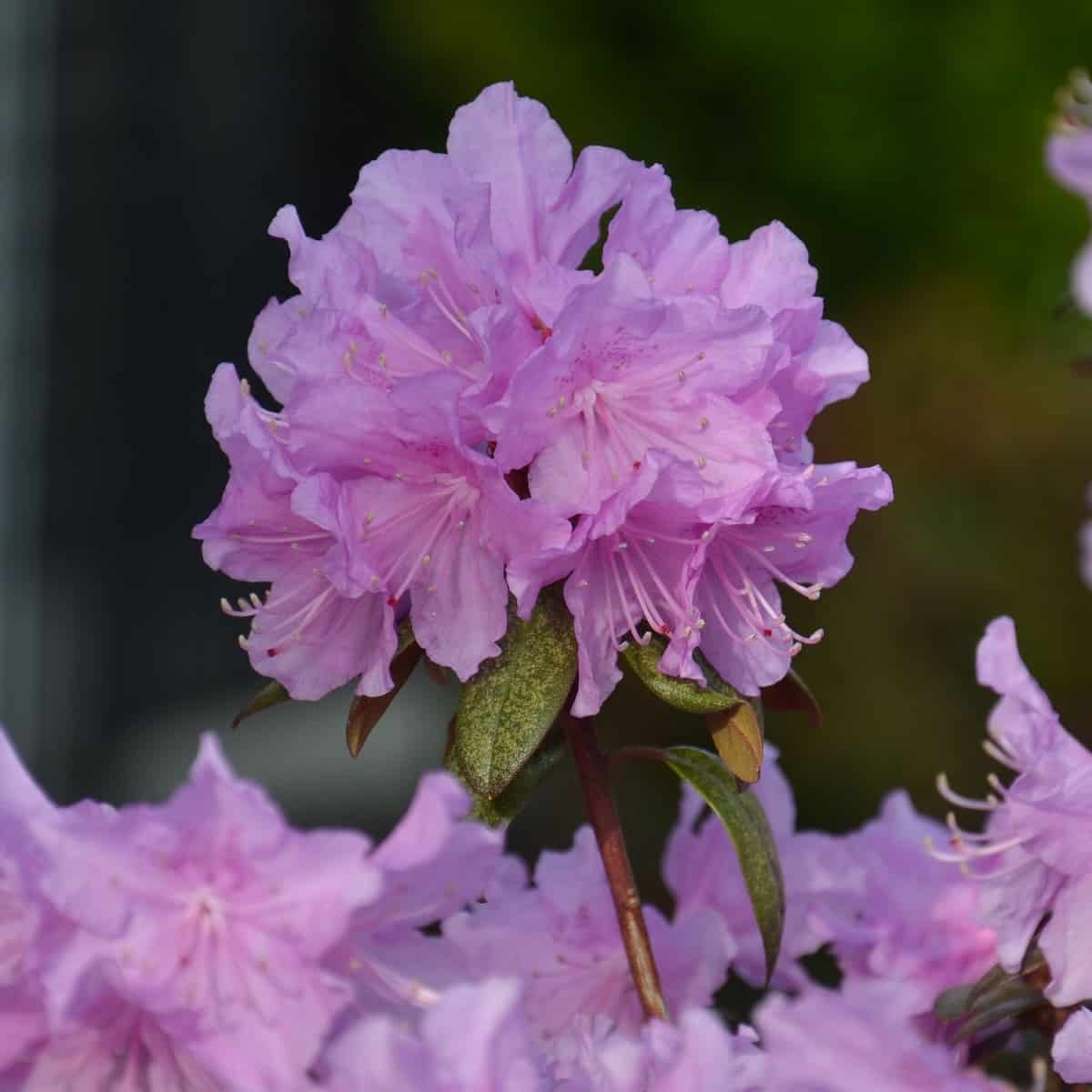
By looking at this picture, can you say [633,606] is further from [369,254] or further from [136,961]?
[136,961]

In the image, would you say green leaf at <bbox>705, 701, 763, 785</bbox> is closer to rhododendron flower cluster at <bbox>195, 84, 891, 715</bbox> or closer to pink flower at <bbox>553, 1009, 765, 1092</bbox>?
rhododendron flower cluster at <bbox>195, 84, 891, 715</bbox>

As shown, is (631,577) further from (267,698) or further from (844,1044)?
(844,1044)

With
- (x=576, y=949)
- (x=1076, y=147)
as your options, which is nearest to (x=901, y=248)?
(x=1076, y=147)

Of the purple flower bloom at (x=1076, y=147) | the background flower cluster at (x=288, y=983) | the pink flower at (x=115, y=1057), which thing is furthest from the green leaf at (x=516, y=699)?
the purple flower bloom at (x=1076, y=147)

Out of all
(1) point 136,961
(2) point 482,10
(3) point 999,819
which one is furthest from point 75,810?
(2) point 482,10

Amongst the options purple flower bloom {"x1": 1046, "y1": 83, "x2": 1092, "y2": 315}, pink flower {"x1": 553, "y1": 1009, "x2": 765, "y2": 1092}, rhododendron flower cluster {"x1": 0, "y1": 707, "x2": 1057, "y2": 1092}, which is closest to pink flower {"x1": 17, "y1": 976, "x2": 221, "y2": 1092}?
rhododendron flower cluster {"x1": 0, "y1": 707, "x2": 1057, "y2": 1092}

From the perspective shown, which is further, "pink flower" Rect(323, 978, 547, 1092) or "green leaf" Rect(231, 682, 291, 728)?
"green leaf" Rect(231, 682, 291, 728)
